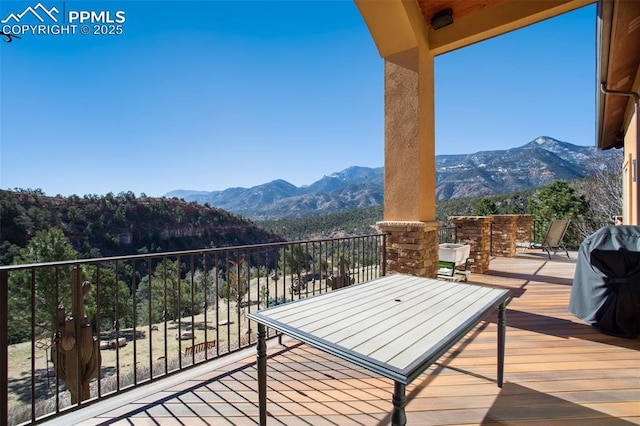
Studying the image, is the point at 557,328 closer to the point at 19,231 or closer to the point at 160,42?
the point at 160,42

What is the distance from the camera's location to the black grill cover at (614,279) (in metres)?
2.60

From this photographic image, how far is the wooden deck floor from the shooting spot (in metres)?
1.62

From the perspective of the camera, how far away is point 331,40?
11.5m

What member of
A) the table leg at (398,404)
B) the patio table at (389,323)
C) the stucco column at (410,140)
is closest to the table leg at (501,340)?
the patio table at (389,323)

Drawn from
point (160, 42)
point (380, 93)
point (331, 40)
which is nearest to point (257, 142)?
point (160, 42)

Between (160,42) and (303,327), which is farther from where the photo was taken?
(160,42)

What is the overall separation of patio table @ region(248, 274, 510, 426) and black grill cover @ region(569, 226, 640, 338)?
1580mm

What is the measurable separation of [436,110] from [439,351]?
3720mm

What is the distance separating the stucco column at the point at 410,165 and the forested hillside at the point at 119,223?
22295 mm

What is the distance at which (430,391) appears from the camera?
1869mm

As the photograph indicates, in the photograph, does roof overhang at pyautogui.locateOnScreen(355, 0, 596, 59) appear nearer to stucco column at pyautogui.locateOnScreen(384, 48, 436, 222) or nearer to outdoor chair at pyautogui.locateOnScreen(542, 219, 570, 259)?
stucco column at pyautogui.locateOnScreen(384, 48, 436, 222)

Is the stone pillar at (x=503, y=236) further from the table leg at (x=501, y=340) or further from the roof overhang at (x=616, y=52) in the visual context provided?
the table leg at (x=501, y=340)

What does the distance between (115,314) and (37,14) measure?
6924 mm

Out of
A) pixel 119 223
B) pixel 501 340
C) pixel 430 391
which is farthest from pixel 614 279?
pixel 119 223
